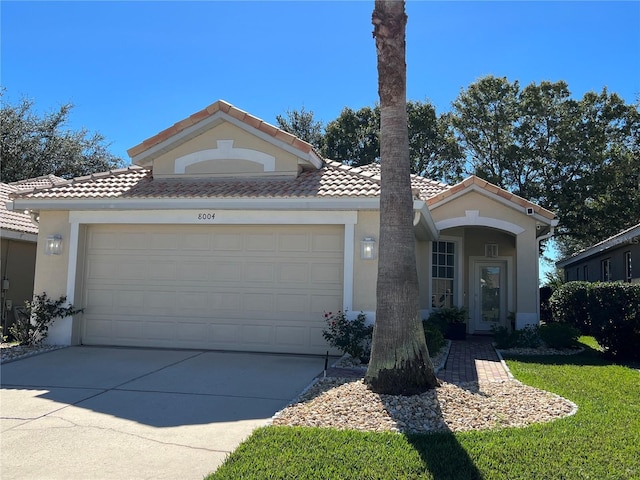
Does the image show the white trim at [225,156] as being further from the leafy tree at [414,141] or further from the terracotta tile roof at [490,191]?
the leafy tree at [414,141]

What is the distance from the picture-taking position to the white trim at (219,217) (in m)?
10.0

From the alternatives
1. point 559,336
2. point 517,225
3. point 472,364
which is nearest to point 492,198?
point 517,225

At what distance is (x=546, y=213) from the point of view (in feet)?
44.9

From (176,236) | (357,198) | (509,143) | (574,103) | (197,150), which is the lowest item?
(176,236)

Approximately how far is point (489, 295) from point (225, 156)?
374 inches

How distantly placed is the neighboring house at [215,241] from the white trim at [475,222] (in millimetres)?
2558

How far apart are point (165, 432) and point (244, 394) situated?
1.67 m

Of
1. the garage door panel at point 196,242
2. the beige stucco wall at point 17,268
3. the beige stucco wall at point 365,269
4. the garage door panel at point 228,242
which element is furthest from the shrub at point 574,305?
the beige stucco wall at point 17,268

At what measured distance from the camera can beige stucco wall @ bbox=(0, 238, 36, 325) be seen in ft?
44.7

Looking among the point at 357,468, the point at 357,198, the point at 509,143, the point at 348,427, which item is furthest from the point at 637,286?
the point at 509,143

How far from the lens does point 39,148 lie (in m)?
25.7

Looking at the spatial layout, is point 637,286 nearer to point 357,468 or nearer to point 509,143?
point 357,468

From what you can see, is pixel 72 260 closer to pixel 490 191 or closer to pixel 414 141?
pixel 490 191

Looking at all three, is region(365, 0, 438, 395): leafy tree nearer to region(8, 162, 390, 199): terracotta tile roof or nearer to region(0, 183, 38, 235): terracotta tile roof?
region(8, 162, 390, 199): terracotta tile roof
